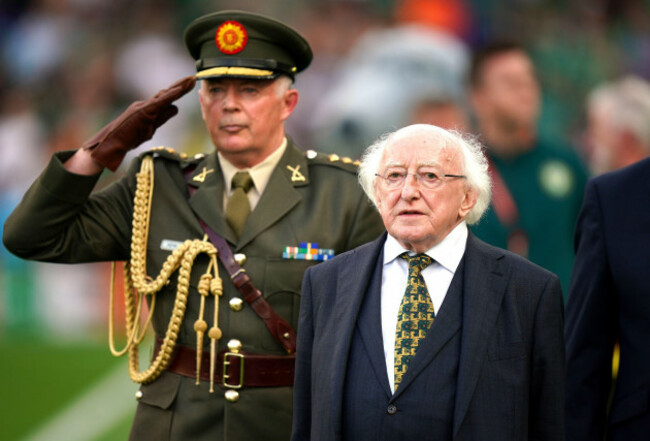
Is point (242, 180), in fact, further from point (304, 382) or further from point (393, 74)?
point (393, 74)

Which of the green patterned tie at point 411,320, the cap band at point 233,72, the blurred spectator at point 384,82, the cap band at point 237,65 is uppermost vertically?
the blurred spectator at point 384,82

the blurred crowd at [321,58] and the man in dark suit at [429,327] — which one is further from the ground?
the blurred crowd at [321,58]

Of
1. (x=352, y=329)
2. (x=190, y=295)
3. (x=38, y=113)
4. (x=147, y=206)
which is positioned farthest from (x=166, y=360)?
(x=38, y=113)

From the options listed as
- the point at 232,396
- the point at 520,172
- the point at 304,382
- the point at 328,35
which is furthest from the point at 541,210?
the point at 328,35

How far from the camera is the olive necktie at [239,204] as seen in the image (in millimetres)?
4227

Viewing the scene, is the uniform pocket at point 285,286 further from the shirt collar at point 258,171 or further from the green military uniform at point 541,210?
the green military uniform at point 541,210

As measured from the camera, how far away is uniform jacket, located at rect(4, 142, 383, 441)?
13.3 feet

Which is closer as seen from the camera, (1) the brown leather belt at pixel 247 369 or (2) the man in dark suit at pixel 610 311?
(2) the man in dark suit at pixel 610 311

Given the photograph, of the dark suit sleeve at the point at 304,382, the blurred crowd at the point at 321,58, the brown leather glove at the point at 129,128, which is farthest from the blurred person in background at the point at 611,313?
the blurred crowd at the point at 321,58

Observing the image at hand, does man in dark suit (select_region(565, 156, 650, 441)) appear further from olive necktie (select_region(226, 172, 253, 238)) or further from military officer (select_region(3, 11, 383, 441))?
olive necktie (select_region(226, 172, 253, 238))

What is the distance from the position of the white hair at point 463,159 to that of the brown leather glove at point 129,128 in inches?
34.1

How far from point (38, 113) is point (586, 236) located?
9.75m

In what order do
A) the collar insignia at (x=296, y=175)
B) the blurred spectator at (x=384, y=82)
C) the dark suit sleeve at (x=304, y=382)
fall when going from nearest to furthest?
the dark suit sleeve at (x=304, y=382) < the collar insignia at (x=296, y=175) < the blurred spectator at (x=384, y=82)

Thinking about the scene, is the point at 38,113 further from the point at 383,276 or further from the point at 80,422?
the point at 383,276
